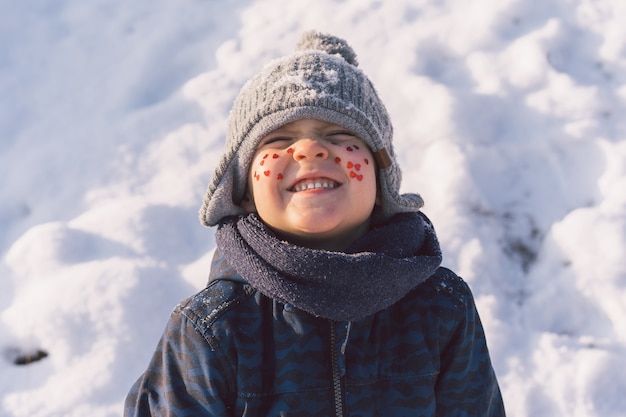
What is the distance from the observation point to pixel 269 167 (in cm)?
147

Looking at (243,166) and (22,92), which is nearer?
(243,166)

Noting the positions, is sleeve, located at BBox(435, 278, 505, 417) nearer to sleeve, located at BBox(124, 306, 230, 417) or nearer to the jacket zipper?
the jacket zipper

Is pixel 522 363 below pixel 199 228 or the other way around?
below

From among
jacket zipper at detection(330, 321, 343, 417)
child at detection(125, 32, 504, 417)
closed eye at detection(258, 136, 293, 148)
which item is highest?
closed eye at detection(258, 136, 293, 148)

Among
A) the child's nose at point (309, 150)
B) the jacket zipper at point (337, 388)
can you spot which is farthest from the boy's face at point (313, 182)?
the jacket zipper at point (337, 388)

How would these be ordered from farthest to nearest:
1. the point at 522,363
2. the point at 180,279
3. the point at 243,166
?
the point at 180,279
the point at 522,363
the point at 243,166

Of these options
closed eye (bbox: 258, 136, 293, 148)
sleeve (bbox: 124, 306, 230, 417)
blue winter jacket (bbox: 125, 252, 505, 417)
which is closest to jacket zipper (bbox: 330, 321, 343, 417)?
blue winter jacket (bbox: 125, 252, 505, 417)

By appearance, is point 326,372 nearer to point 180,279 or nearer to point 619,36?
point 180,279

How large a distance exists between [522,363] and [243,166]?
1088 mm

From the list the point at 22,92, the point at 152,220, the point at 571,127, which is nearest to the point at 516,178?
the point at 571,127

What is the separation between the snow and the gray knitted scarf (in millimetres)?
749

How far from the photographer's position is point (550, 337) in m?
2.09

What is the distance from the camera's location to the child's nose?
4.73 feet

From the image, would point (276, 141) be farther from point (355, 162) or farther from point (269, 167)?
point (355, 162)
